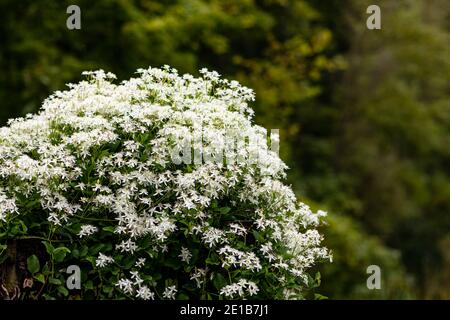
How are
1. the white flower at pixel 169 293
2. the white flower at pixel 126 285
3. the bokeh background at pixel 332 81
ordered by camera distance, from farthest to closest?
1. the bokeh background at pixel 332 81
2. the white flower at pixel 169 293
3. the white flower at pixel 126 285

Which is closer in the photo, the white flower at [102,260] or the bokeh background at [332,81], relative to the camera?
the white flower at [102,260]

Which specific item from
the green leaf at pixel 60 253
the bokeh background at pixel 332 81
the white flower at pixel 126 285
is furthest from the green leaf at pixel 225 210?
the bokeh background at pixel 332 81

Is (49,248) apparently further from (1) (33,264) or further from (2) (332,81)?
(2) (332,81)

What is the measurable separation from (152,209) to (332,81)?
13.1 meters

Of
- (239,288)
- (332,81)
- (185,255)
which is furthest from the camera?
(332,81)

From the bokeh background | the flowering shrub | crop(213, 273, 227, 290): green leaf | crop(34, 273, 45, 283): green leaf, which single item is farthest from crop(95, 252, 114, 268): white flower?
the bokeh background

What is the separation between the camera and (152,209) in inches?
121

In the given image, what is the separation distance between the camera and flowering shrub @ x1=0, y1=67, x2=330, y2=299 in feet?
10.1

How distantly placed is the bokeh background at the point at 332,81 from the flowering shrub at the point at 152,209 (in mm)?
3565

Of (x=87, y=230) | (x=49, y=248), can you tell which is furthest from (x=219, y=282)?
(x=49, y=248)

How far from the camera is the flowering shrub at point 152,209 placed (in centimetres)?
306

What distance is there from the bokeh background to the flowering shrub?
11.7ft

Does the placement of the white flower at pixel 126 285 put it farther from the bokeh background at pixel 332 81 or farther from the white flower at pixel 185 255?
the bokeh background at pixel 332 81
